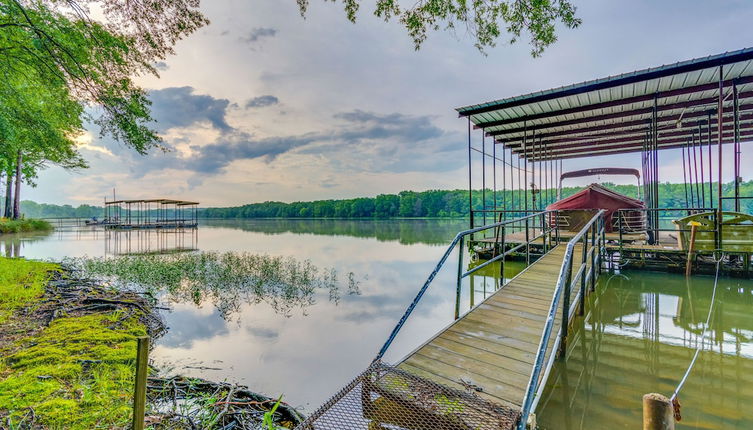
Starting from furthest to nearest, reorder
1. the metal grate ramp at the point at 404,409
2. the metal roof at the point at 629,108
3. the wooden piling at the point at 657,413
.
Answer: the metal roof at the point at 629,108 → the metal grate ramp at the point at 404,409 → the wooden piling at the point at 657,413

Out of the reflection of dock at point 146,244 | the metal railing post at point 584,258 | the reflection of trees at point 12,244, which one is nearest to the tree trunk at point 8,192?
the reflection of trees at point 12,244

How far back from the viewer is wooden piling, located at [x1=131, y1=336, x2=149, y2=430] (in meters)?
1.36

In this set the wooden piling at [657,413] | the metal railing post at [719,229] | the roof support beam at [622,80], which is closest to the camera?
the wooden piling at [657,413]

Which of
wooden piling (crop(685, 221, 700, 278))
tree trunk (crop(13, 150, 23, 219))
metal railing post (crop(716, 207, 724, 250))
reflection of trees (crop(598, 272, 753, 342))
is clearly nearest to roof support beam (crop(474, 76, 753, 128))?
metal railing post (crop(716, 207, 724, 250))

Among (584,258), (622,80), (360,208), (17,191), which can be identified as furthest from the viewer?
(360,208)

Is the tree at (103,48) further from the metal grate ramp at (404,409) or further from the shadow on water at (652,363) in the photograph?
the shadow on water at (652,363)

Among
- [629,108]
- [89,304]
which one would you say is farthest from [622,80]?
[89,304]

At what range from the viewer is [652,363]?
305 centimetres

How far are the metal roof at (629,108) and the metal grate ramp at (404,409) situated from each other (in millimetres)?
8047

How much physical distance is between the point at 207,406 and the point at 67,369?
1.66 metres

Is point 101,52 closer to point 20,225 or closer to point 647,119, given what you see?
point 647,119

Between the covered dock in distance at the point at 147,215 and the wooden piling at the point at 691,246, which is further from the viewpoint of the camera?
the covered dock in distance at the point at 147,215

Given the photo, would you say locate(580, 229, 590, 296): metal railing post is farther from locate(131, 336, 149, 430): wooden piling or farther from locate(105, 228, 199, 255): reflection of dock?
locate(105, 228, 199, 255): reflection of dock

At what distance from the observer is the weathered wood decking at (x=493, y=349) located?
2.14 m
